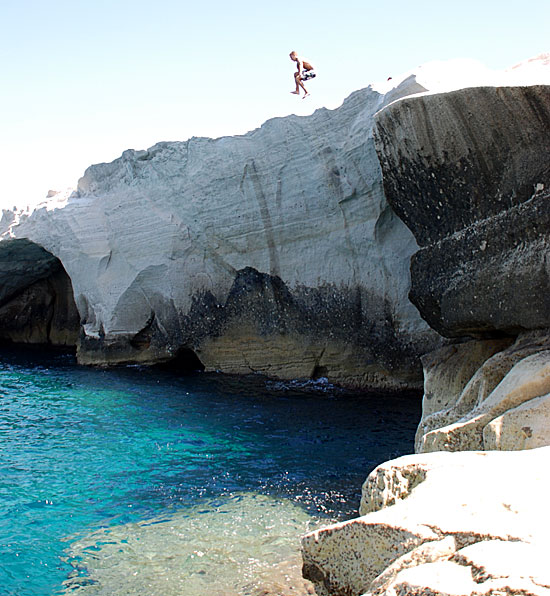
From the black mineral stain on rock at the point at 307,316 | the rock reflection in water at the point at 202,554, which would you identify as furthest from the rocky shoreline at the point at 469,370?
the black mineral stain on rock at the point at 307,316

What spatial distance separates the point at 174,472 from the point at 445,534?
505cm

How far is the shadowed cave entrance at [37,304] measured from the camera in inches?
750

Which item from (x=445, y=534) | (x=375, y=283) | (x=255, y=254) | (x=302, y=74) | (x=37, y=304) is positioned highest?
(x=302, y=74)

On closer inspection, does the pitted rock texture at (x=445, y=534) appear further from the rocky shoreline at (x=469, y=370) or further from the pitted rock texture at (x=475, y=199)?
the pitted rock texture at (x=475, y=199)

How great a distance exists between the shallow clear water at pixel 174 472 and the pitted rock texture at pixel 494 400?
1.23m

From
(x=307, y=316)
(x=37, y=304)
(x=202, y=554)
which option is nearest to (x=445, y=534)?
(x=202, y=554)

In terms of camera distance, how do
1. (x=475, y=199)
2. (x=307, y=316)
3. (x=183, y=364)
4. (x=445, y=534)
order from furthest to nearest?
(x=183, y=364), (x=307, y=316), (x=475, y=199), (x=445, y=534)

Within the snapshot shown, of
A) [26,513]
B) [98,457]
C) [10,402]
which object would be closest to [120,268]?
[10,402]

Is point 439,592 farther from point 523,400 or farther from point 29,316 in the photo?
point 29,316

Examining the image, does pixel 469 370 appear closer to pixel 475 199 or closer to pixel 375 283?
pixel 475 199

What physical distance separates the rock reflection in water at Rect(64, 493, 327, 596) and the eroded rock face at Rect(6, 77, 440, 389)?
5421mm

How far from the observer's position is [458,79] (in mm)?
8000

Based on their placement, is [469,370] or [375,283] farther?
[375,283]

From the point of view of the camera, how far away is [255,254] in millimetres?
12539
